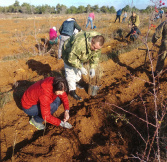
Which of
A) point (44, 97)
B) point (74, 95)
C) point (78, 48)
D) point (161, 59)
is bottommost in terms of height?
point (74, 95)

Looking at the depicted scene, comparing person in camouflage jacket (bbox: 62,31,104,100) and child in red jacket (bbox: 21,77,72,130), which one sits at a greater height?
person in camouflage jacket (bbox: 62,31,104,100)

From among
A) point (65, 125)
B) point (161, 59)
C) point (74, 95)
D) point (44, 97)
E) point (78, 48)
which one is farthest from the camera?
point (161, 59)

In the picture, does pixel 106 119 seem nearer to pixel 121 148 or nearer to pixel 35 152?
pixel 121 148

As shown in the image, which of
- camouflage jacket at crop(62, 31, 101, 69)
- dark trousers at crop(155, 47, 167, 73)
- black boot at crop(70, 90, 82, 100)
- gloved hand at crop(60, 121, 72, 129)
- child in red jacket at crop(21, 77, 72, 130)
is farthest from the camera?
dark trousers at crop(155, 47, 167, 73)

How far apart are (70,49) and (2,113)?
171 centimetres

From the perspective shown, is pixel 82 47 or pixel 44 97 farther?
pixel 82 47

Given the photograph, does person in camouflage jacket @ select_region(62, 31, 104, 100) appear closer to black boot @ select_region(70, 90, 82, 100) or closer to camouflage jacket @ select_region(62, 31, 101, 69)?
camouflage jacket @ select_region(62, 31, 101, 69)

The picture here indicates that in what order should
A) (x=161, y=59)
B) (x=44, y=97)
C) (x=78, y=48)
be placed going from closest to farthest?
1. (x=44, y=97)
2. (x=78, y=48)
3. (x=161, y=59)

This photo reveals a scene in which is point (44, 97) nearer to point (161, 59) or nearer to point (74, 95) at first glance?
point (74, 95)

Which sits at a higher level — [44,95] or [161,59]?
[161,59]

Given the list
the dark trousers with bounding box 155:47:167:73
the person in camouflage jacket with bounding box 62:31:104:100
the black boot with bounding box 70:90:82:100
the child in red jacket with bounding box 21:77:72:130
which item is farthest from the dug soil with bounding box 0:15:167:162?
the person in camouflage jacket with bounding box 62:31:104:100

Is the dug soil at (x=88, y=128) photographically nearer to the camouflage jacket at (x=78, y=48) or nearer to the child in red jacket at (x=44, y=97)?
the child in red jacket at (x=44, y=97)

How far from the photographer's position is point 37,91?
1.90 metres

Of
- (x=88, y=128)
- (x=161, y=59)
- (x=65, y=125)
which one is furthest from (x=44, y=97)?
(x=161, y=59)
